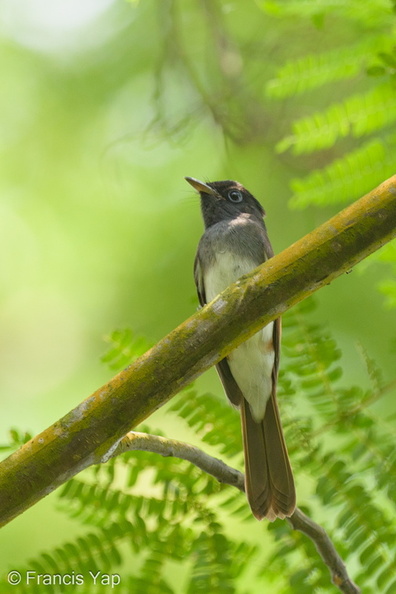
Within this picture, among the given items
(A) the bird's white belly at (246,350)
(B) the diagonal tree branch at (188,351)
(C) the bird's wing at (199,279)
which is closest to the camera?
(B) the diagonal tree branch at (188,351)

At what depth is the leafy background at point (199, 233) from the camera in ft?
8.38

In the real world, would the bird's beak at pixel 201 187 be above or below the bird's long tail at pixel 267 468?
above

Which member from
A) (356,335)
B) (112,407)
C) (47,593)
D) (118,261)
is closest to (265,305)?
(112,407)

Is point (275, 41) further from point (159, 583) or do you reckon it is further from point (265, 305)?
point (159, 583)

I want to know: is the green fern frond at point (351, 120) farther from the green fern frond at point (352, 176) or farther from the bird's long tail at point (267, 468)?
the bird's long tail at point (267, 468)

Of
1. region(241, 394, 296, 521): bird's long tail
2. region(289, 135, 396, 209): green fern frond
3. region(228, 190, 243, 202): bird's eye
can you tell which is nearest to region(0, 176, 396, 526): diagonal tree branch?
region(241, 394, 296, 521): bird's long tail

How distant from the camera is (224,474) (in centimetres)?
251

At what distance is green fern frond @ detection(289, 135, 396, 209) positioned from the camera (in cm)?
320

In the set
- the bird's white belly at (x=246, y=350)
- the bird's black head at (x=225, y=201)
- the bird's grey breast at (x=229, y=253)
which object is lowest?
the bird's white belly at (x=246, y=350)

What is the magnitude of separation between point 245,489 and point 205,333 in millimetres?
726

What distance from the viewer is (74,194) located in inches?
233

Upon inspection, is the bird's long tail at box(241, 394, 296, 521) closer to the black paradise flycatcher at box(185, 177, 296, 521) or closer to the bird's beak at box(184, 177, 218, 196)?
the black paradise flycatcher at box(185, 177, 296, 521)

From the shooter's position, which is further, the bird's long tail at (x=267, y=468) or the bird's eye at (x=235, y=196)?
the bird's eye at (x=235, y=196)

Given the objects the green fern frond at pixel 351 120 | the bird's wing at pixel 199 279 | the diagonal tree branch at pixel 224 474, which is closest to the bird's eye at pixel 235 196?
the bird's wing at pixel 199 279
